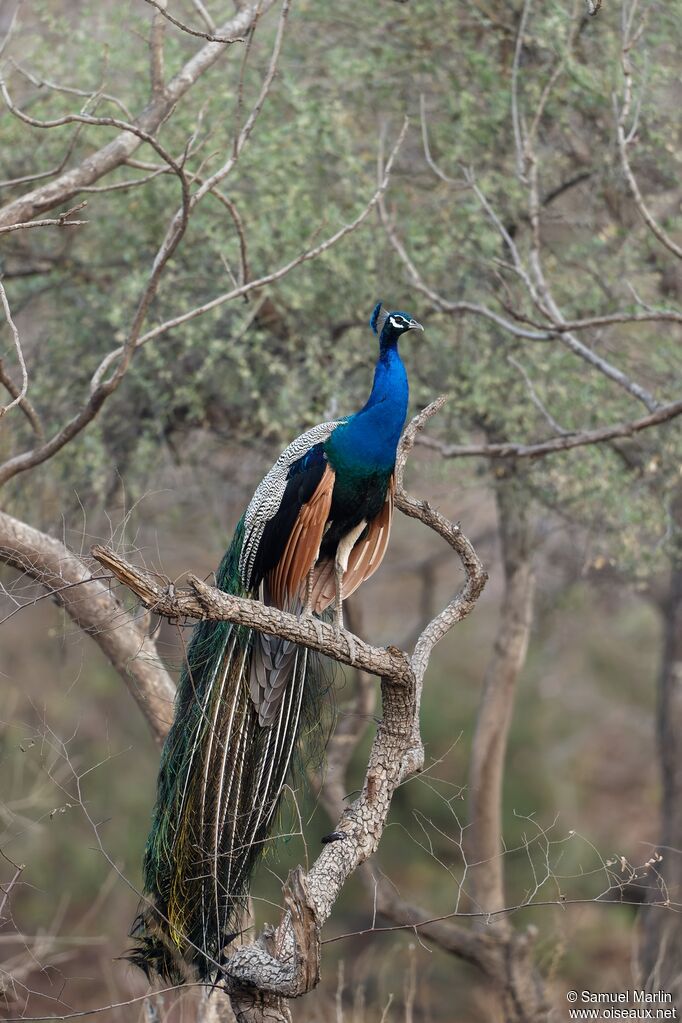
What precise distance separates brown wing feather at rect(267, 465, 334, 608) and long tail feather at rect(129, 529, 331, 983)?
25 centimetres

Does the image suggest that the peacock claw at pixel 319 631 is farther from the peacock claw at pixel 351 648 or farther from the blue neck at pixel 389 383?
the blue neck at pixel 389 383

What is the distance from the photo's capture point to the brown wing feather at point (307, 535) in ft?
13.2

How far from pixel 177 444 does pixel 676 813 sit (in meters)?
4.68

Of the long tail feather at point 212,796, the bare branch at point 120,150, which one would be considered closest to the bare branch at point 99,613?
the long tail feather at point 212,796

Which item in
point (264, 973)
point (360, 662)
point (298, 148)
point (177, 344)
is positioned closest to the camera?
point (264, 973)

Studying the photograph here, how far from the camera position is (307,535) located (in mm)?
4031

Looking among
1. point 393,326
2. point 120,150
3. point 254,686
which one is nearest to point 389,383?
point 393,326

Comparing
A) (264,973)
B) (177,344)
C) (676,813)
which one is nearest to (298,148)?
(177,344)

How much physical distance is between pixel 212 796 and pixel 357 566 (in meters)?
0.98

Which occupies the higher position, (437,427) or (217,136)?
(217,136)

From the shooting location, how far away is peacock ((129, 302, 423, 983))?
3701 millimetres

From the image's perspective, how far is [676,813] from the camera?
30.0 ft

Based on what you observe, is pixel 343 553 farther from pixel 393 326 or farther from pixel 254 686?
pixel 393 326

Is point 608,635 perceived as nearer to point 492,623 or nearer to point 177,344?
point 492,623
